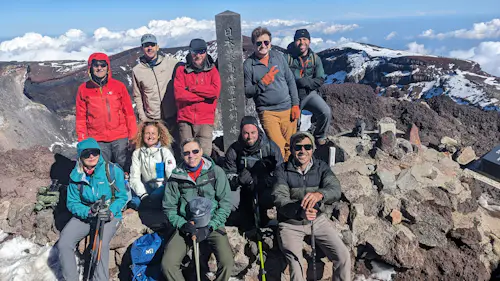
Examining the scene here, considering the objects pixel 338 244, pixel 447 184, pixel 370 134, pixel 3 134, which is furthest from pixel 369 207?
pixel 3 134

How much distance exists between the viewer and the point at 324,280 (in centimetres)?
512

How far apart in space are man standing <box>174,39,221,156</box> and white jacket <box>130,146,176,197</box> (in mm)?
860

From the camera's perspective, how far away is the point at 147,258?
15.6 ft

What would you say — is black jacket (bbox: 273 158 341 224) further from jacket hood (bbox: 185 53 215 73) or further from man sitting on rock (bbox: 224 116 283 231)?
jacket hood (bbox: 185 53 215 73)

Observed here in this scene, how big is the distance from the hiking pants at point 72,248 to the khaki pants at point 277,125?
3.01m

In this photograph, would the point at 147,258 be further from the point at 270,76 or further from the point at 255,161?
the point at 270,76

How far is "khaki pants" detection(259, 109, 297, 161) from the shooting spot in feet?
20.4

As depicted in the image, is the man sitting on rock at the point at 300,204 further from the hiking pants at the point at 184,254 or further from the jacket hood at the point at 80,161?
the jacket hood at the point at 80,161

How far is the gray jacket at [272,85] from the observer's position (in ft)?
20.1

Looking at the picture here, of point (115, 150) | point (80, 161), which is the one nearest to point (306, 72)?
point (115, 150)

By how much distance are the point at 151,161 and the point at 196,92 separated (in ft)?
4.53

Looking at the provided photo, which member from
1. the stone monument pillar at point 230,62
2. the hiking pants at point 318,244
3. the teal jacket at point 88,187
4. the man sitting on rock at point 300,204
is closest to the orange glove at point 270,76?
the stone monument pillar at point 230,62

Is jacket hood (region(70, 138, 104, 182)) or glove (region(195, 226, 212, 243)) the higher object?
jacket hood (region(70, 138, 104, 182))

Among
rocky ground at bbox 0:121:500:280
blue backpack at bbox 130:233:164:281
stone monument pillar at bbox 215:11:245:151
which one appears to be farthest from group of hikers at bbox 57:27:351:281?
rocky ground at bbox 0:121:500:280
